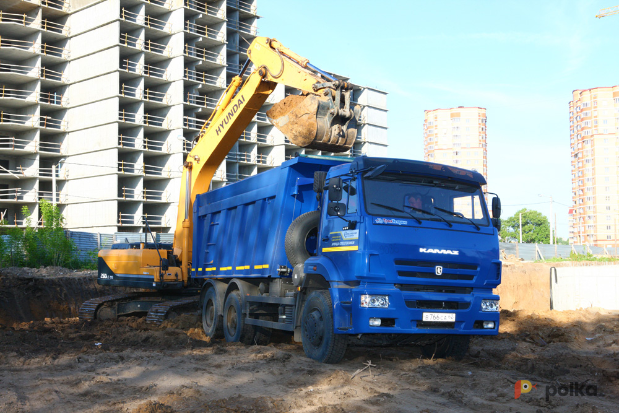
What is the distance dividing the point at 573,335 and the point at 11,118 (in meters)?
54.7

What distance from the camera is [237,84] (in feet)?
48.5

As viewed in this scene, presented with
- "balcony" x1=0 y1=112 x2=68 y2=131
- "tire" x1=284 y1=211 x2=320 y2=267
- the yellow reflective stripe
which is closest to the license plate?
the yellow reflective stripe

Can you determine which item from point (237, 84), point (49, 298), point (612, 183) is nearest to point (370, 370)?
point (237, 84)

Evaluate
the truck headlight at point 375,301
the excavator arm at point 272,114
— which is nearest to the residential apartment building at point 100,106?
the excavator arm at point 272,114

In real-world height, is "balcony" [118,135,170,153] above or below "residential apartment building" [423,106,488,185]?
below

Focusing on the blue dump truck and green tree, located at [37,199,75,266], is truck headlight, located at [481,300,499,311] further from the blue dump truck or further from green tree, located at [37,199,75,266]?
green tree, located at [37,199,75,266]

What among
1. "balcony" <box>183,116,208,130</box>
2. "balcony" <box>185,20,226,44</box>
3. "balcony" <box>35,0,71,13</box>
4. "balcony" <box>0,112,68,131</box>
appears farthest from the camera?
"balcony" <box>185,20,226,44</box>

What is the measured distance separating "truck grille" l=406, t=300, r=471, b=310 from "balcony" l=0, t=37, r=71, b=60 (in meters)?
53.8

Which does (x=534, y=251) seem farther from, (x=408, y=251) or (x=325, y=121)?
(x=408, y=251)

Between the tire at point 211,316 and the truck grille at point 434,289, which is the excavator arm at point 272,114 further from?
the truck grille at point 434,289

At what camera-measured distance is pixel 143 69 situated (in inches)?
2222

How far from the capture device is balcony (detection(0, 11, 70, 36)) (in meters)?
55.2

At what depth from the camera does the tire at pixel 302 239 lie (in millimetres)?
10609

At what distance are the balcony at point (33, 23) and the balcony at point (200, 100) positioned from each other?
12.5 metres
